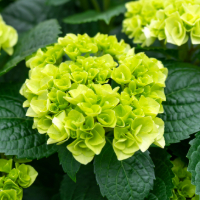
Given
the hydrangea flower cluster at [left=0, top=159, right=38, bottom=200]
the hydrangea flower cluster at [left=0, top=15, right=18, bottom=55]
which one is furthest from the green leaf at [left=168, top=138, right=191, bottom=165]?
the hydrangea flower cluster at [left=0, top=15, right=18, bottom=55]

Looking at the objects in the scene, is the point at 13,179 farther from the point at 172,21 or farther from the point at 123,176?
the point at 172,21

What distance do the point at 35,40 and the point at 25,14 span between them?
27.4 inches

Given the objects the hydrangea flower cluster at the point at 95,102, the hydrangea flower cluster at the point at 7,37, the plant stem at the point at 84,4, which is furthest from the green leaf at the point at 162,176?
the plant stem at the point at 84,4

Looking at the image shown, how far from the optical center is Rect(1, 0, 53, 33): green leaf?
1794 millimetres

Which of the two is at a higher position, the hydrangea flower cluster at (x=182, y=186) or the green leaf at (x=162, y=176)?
the green leaf at (x=162, y=176)

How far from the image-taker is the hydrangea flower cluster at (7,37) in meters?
1.20

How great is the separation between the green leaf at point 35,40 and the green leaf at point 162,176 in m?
0.66

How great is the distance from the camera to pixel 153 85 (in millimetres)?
886

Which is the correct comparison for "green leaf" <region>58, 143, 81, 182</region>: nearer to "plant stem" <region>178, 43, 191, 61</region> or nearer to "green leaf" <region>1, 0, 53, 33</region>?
"plant stem" <region>178, 43, 191, 61</region>

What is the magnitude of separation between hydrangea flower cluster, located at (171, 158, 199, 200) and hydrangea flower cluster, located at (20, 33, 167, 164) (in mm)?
264

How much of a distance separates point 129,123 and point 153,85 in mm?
198

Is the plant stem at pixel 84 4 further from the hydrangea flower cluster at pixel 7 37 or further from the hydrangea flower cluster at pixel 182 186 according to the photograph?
the hydrangea flower cluster at pixel 182 186

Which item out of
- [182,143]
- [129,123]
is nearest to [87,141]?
[129,123]

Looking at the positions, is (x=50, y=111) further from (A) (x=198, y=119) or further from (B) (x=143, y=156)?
(A) (x=198, y=119)
